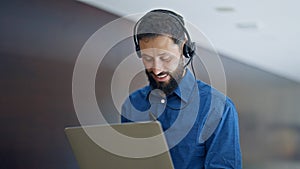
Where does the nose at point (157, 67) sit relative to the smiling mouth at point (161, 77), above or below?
above

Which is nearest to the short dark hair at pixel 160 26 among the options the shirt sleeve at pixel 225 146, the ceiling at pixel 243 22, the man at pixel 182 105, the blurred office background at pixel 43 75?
the man at pixel 182 105

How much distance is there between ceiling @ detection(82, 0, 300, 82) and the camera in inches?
153

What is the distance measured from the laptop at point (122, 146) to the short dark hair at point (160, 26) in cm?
37

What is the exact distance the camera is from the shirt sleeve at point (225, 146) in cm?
143

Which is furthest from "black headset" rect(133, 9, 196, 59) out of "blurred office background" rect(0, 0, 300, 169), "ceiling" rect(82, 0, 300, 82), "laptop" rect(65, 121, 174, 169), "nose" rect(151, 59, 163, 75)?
"ceiling" rect(82, 0, 300, 82)

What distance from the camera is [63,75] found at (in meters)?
3.17

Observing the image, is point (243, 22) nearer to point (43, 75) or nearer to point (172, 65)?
point (43, 75)

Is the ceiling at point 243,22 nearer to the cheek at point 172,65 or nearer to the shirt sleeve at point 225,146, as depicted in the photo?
the cheek at point 172,65

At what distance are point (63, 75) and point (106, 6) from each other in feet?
2.77

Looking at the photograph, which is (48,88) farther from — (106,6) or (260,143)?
(260,143)

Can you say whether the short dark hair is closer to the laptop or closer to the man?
the man

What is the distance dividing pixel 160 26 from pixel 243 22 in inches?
133

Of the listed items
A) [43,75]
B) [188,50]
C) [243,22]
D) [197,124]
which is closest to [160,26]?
[188,50]

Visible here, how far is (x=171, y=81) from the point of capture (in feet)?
5.02
